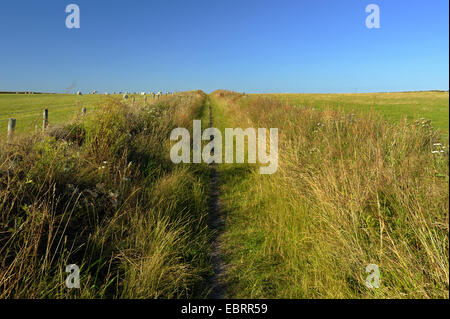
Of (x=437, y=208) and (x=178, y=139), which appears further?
(x=178, y=139)

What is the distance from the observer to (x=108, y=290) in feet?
7.59

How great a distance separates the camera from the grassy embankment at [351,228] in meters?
1.93

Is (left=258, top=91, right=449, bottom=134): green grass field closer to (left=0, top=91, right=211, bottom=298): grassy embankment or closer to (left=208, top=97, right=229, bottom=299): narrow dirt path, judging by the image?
(left=208, top=97, right=229, bottom=299): narrow dirt path

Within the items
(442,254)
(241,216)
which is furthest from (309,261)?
(241,216)

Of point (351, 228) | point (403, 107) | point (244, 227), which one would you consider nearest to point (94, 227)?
point (244, 227)

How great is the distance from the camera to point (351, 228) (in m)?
2.58

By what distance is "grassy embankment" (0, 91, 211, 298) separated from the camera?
2.14 metres

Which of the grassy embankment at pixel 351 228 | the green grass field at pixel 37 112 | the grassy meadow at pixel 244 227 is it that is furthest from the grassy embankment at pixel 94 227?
the grassy embankment at pixel 351 228

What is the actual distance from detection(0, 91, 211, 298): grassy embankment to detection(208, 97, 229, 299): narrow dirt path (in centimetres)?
12

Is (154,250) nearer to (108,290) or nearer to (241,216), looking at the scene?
→ (108,290)

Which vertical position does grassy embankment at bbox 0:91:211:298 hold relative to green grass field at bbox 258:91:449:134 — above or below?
below

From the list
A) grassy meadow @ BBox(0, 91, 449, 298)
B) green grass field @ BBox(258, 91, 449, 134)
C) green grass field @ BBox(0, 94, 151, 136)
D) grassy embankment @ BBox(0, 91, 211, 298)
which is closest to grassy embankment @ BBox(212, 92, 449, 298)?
grassy meadow @ BBox(0, 91, 449, 298)

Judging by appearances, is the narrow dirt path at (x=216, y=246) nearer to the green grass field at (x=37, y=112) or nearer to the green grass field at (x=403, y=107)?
the green grass field at (x=403, y=107)

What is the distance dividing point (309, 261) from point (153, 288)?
5.69ft
